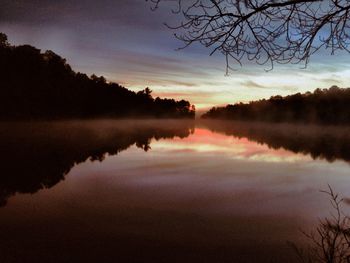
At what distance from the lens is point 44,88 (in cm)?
7219

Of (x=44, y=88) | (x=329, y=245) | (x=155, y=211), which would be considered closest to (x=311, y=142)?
(x=155, y=211)

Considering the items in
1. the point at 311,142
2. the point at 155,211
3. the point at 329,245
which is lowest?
the point at 311,142

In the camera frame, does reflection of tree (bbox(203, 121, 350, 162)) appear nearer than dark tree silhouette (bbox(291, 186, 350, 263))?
No

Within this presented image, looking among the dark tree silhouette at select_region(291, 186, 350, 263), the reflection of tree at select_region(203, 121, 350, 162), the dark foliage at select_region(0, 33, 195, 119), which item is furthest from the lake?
the dark foliage at select_region(0, 33, 195, 119)

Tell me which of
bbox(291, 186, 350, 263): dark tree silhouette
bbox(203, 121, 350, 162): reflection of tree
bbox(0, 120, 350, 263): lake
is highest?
bbox(291, 186, 350, 263): dark tree silhouette

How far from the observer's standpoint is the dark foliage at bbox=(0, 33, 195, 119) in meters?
62.8

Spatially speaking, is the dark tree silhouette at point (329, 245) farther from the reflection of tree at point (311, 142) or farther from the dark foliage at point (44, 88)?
the dark foliage at point (44, 88)

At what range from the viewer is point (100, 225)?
9.48m

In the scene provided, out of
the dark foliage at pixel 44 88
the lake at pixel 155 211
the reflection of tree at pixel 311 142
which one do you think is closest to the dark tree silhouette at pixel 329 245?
the lake at pixel 155 211

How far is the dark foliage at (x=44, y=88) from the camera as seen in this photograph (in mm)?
62844

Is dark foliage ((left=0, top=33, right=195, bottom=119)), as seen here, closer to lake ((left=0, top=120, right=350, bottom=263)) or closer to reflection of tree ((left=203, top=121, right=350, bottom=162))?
reflection of tree ((left=203, top=121, right=350, bottom=162))

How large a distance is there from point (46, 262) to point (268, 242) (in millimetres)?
4197

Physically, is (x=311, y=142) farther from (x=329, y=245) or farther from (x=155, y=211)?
(x=329, y=245)

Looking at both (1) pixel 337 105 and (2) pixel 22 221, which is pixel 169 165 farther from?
(1) pixel 337 105
